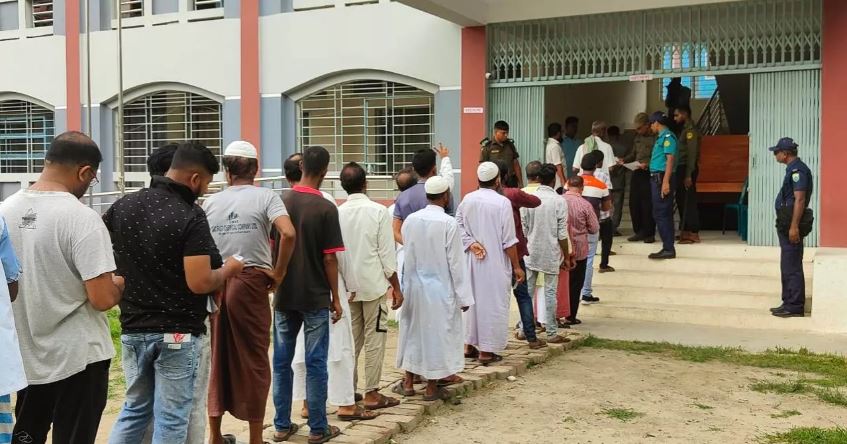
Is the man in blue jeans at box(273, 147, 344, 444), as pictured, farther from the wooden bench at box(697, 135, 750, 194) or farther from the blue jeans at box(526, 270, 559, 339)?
the wooden bench at box(697, 135, 750, 194)

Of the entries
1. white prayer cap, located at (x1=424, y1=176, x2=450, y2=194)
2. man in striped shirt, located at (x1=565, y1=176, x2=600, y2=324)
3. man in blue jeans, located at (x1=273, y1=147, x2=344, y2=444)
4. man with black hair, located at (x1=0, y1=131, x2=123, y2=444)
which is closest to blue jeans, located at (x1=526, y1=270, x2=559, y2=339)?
man in striped shirt, located at (x1=565, y1=176, x2=600, y2=324)

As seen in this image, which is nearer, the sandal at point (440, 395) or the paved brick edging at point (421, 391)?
the paved brick edging at point (421, 391)

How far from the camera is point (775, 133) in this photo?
1006 centimetres

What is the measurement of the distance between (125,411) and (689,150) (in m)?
8.38

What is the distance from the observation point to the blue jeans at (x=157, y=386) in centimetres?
379

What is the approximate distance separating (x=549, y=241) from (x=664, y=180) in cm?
271

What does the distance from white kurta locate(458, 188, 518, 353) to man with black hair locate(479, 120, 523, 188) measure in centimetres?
370

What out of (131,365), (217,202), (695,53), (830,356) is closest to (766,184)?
(695,53)

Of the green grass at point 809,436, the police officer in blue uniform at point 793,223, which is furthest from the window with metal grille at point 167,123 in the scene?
the green grass at point 809,436

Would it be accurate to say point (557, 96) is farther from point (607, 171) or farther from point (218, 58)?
point (218, 58)

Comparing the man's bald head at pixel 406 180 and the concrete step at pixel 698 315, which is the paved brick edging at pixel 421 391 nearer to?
the concrete step at pixel 698 315

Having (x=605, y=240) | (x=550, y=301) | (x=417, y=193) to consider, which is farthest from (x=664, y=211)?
(x=417, y=193)

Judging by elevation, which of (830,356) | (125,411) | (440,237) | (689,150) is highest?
(689,150)

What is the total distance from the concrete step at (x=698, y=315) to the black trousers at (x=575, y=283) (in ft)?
2.12
